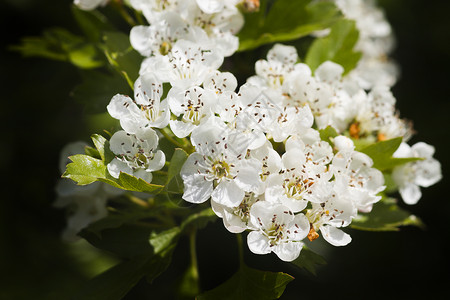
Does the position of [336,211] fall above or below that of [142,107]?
below

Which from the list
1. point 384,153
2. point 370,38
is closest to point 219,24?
point 384,153

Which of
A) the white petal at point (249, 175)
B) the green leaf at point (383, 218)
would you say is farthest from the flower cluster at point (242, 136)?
the green leaf at point (383, 218)

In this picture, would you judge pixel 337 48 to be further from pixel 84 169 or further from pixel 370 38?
pixel 84 169

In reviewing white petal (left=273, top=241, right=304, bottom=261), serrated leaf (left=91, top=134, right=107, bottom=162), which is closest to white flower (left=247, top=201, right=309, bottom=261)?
white petal (left=273, top=241, right=304, bottom=261)

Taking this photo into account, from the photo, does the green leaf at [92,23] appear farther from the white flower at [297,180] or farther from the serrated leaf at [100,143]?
the white flower at [297,180]

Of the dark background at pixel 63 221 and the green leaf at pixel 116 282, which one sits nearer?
the green leaf at pixel 116 282

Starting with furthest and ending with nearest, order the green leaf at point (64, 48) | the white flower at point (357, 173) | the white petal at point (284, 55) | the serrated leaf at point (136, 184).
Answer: the green leaf at point (64, 48) < the white petal at point (284, 55) < the white flower at point (357, 173) < the serrated leaf at point (136, 184)

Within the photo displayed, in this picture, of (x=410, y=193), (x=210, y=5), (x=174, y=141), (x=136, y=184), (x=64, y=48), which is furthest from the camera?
(x=64, y=48)
